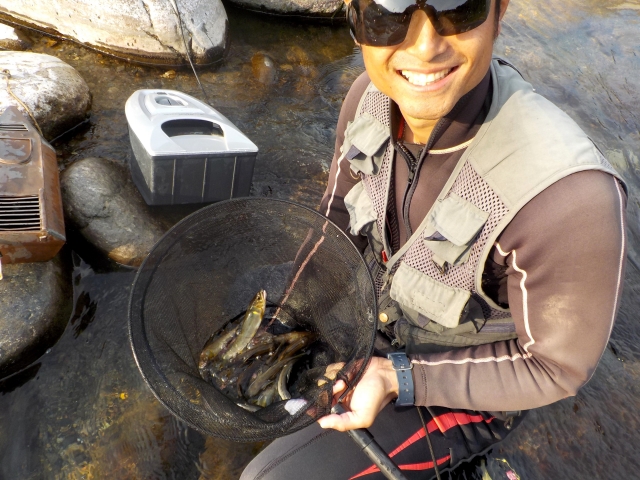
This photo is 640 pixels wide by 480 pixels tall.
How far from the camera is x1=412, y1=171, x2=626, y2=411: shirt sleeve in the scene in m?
1.58

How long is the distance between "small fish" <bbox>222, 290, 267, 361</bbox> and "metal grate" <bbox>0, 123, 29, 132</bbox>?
210 centimetres

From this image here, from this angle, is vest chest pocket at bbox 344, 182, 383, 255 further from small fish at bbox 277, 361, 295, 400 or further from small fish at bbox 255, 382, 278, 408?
small fish at bbox 255, 382, 278, 408

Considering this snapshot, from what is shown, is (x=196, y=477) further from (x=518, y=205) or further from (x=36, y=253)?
(x=518, y=205)

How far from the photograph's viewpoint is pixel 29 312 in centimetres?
297

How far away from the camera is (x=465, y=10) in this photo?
1.53 m

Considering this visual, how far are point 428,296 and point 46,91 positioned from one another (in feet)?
12.4

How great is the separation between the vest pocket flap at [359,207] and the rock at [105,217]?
1746 mm

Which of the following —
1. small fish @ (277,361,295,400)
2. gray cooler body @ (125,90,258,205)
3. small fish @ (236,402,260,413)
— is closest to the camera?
small fish @ (236,402,260,413)

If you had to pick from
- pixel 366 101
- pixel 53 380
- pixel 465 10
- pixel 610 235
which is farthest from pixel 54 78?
pixel 610 235

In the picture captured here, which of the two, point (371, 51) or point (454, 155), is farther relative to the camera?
point (454, 155)

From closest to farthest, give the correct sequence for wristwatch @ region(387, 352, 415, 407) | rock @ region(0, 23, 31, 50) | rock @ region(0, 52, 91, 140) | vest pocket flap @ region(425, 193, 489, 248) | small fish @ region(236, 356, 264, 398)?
vest pocket flap @ region(425, 193, 489, 248) → wristwatch @ region(387, 352, 415, 407) → small fish @ region(236, 356, 264, 398) → rock @ region(0, 52, 91, 140) → rock @ region(0, 23, 31, 50)

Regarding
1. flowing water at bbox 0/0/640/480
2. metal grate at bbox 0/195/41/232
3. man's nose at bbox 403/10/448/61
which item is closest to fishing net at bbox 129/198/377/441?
flowing water at bbox 0/0/640/480

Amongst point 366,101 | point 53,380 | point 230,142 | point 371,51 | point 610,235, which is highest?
point 371,51

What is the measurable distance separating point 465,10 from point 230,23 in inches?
214
